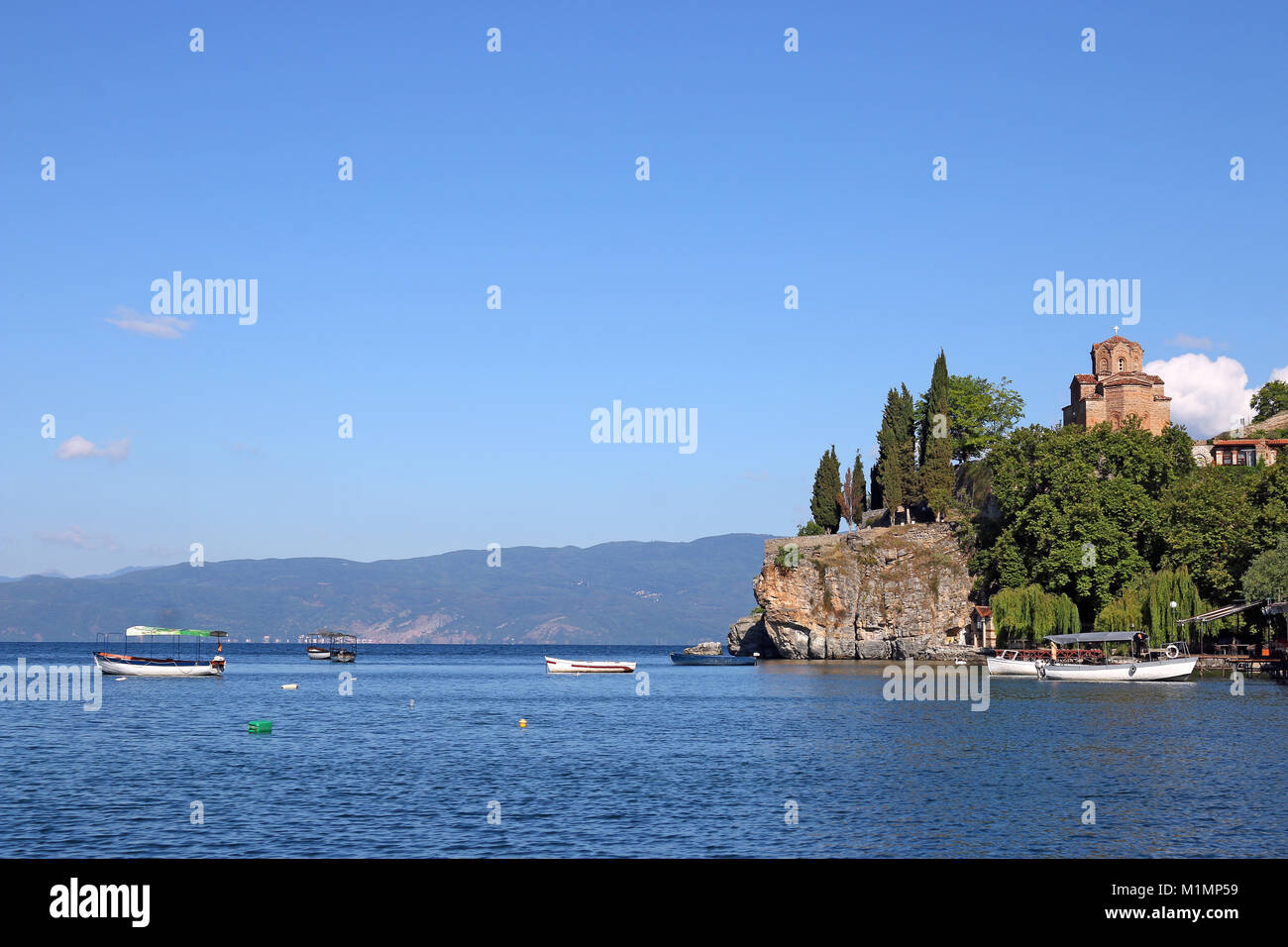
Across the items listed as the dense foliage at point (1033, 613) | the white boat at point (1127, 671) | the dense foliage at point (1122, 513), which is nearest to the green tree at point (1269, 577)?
the dense foliage at point (1122, 513)

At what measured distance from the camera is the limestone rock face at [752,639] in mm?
153137

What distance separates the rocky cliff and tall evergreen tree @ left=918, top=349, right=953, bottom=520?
4239mm

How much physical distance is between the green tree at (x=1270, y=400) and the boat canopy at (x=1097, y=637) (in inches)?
3176

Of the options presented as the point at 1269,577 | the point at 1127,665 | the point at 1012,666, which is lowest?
the point at 1012,666

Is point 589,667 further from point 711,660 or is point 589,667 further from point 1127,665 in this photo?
point 1127,665

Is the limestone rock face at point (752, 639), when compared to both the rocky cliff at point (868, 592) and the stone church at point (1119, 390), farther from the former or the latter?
the stone church at point (1119, 390)

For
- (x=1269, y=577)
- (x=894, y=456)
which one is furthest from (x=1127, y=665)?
(x=894, y=456)

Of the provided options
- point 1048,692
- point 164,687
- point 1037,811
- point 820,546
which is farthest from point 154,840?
point 820,546

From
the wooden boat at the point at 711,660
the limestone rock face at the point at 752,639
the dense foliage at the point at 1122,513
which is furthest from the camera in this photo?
the limestone rock face at the point at 752,639

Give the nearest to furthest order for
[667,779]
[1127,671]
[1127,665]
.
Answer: [667,779]
[1127,671]
[1127,665]

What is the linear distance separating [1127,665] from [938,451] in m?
45.5

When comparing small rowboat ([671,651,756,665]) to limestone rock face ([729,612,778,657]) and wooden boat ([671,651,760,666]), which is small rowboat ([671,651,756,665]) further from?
limestone rock face ([729,612,778,657])

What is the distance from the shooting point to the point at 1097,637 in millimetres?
88500
